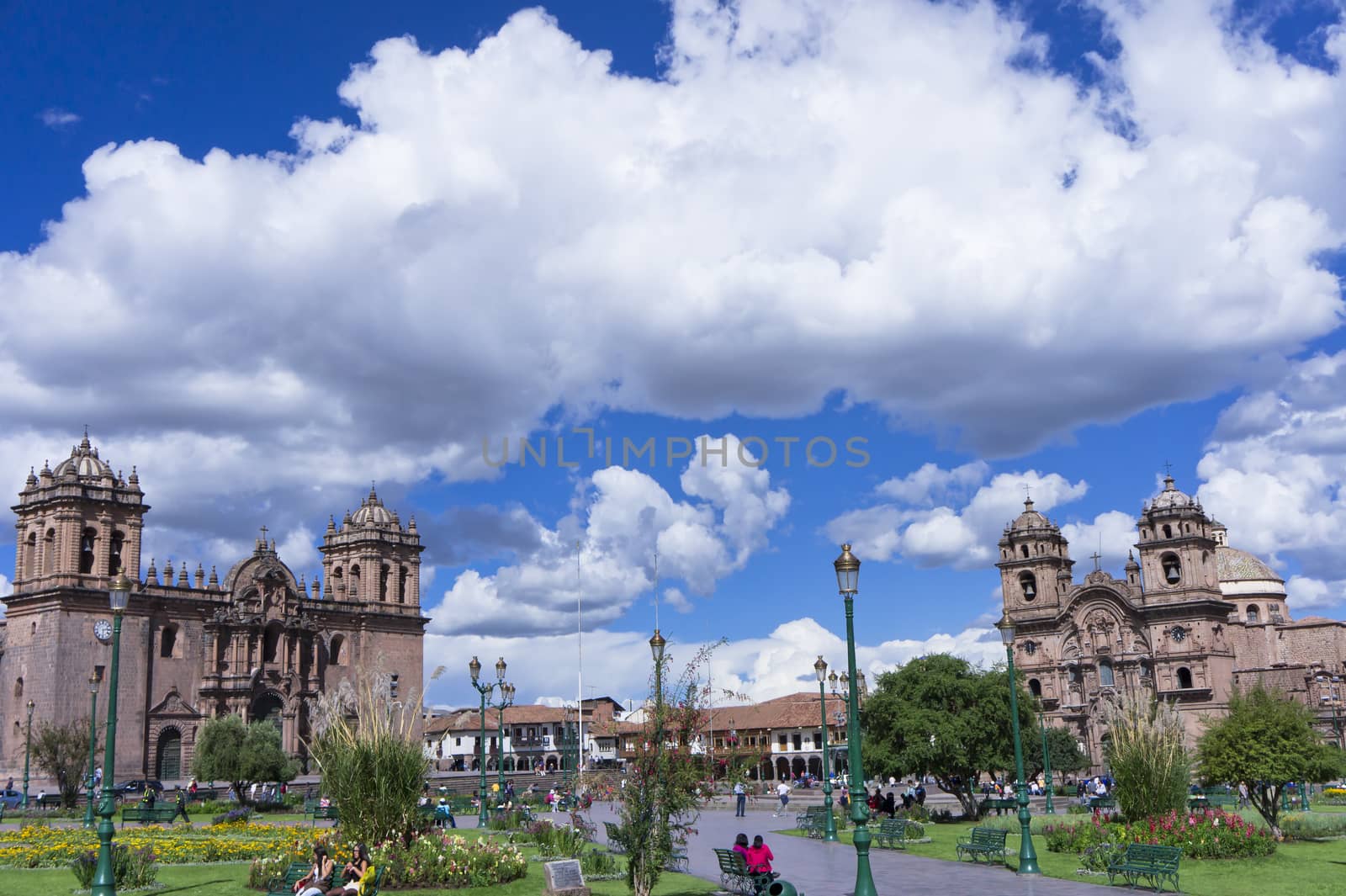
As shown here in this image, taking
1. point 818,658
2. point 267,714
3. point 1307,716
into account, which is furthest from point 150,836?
point 267,714

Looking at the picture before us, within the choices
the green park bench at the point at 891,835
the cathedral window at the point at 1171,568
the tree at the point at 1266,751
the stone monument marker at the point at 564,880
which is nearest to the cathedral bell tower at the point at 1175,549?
the cathedral window at the point at 1171,568

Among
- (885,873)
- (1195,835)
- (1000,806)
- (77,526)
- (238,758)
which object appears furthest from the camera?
(77,526)

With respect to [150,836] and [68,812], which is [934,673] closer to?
[150,836]

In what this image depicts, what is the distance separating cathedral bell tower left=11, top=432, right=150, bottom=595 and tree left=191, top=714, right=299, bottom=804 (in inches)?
575

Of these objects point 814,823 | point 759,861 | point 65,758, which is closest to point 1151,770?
point 814,823

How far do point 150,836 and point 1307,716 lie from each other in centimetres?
2958

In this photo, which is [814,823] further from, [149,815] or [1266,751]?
[149,815]

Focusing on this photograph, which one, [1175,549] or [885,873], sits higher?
[1175,549]

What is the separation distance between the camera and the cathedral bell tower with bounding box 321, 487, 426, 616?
72.8 m

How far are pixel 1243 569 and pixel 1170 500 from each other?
1837 centimetres

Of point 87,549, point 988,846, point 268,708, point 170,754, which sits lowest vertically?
point 988,846

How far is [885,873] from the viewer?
22.0m

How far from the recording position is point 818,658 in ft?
114

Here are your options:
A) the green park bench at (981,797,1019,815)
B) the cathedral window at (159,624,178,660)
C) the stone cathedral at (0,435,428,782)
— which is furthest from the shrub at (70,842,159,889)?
the cathedral window at (159,624,178,660)
